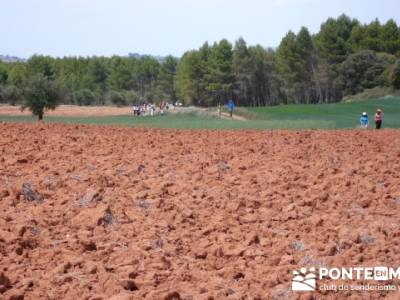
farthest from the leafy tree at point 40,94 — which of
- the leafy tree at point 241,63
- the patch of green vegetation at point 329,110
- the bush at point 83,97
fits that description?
the bush at point 83,97

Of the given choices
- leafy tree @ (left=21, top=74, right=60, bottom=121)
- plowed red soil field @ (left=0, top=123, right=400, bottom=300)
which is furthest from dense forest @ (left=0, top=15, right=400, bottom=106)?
plowed red soil field @ (left=0, top=123, right=400, bottom=300)

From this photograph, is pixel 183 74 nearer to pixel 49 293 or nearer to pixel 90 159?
pixel 90 159

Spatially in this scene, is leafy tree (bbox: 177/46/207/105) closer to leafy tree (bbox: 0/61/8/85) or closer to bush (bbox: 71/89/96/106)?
bush (bbox: 71/89/96/106)

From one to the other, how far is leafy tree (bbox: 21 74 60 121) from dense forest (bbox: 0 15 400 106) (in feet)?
139

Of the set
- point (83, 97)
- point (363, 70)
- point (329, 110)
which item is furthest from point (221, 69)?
point (329, 110)

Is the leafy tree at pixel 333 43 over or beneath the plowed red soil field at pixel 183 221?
over

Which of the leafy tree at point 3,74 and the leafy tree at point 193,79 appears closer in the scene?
the leafy tree at point 193,79

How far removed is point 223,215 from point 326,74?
97.6 meters

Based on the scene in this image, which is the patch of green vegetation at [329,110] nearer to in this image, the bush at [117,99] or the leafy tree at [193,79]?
the leafy tree at [193,79]

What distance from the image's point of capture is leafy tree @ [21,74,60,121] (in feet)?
167

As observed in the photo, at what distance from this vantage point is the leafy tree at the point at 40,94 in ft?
167

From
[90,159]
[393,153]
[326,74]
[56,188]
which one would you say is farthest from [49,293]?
[326,74]

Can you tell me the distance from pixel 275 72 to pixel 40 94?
76381 millimetres

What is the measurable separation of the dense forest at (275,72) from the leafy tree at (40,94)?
42.2 m
